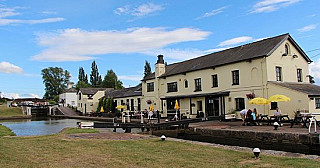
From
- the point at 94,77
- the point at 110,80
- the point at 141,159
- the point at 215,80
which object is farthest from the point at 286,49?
the point at 94,77

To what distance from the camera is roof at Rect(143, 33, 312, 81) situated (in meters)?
22.8

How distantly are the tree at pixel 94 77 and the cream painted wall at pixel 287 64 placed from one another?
71429 mm

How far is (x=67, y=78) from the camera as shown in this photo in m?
102

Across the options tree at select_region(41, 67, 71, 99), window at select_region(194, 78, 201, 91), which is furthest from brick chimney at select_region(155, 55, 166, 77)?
tree at select_region(41, 67, 71, 99)

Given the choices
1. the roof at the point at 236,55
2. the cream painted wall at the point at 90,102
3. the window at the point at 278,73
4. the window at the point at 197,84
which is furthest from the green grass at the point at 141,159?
the cream painted wall at the point at 90,102

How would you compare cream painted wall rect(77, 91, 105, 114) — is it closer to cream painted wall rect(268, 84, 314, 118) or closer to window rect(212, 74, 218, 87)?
window rect(212, 74, 218, 87)

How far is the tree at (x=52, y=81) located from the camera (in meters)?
98.1

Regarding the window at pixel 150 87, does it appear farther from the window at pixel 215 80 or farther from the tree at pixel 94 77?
the tree at pixel 94 77

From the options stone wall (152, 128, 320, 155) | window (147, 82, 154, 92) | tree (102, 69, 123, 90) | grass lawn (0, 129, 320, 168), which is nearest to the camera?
grass lawn (0, 129, 320, 168)

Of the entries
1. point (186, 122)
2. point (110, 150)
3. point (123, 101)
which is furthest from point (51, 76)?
point (110, 150)

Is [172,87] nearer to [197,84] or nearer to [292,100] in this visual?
[197,84]

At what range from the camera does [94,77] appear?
89.8 metres

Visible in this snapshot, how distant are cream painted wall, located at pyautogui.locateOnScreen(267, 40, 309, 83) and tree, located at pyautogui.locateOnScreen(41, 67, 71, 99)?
286 ft

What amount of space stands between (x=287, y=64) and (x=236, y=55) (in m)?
4.19
